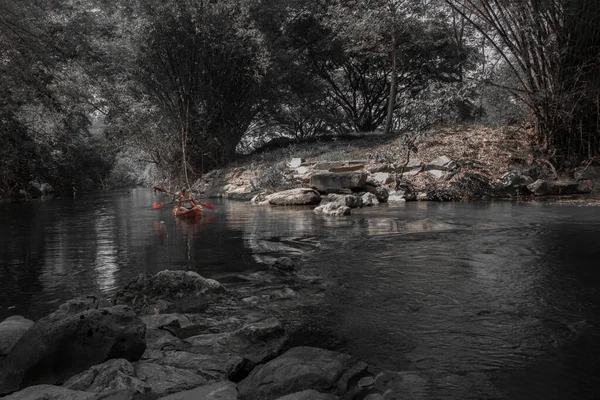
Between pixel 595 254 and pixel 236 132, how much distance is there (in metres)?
18.2

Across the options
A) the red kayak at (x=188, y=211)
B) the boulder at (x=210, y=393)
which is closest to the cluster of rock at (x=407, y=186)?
the red kayak at (x=188, y=211)

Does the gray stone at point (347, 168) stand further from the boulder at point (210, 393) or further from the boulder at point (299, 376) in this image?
the boulder at point (210, 393)

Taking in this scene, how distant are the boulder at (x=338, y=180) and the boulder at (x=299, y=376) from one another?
10291 mm

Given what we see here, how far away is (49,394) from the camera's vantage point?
1.96m

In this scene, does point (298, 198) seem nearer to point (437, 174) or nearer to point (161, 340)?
point (437, 174)

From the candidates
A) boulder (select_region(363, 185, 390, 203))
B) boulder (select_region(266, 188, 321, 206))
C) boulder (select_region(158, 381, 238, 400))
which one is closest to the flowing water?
boulder (select_region(158, 381, 238, 400))

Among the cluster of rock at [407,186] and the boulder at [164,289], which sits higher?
the cluster of rock at [407,186]

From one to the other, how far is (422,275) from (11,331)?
10.3 ft

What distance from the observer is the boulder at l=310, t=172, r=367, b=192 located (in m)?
12.4

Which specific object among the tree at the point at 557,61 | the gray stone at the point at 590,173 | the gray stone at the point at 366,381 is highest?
the tree at the point at 557,61

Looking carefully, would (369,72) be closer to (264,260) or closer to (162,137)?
(162,137)

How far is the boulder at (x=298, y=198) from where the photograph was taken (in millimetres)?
12312

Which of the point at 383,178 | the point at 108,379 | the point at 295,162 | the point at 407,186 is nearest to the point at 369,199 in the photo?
the point at 407,186

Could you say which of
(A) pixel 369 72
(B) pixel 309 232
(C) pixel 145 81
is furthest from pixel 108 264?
Answer: (A) pixel 369 72
